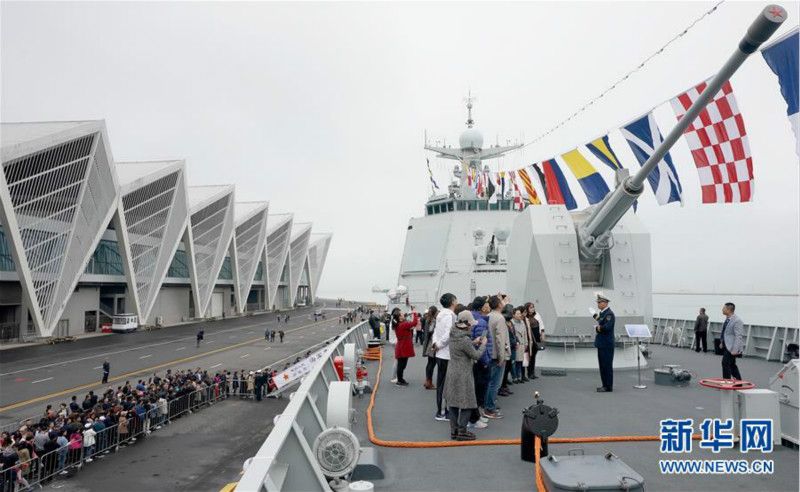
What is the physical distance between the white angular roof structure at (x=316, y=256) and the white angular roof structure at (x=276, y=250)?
65.6 feet

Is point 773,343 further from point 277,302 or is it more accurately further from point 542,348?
point 277,302

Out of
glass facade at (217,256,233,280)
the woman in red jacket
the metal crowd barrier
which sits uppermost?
glass facade at (217,256,233,280)

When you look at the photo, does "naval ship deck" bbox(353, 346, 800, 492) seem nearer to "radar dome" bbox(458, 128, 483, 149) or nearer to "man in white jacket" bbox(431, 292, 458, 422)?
"man in white jacket" bbox(431, 292, 458, 422)

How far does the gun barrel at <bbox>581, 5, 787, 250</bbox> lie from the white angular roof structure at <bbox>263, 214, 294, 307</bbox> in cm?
6029

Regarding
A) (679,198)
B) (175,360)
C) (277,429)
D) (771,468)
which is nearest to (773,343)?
(679,198)

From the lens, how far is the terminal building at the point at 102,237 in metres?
27.0

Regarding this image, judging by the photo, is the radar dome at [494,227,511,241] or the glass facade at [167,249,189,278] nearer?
the radar dome at [494,227,511,241]

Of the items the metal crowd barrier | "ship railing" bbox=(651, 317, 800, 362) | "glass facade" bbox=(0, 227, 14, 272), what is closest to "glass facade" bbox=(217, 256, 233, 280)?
"glass facade" bbox=(0, 227, 14, 272)

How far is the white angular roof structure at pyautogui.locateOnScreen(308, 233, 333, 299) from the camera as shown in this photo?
90.5 metres

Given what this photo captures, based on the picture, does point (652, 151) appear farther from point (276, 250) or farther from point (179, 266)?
point (276, 250)

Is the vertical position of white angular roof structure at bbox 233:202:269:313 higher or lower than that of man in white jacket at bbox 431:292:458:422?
higher

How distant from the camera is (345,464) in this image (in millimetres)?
3279

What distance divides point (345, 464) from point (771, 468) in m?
3.24

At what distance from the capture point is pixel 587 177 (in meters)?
11.0
